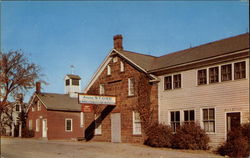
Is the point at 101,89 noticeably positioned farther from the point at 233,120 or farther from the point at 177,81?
the point at 233,120

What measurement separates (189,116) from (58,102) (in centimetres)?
2644

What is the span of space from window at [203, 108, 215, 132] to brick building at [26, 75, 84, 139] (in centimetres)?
2555

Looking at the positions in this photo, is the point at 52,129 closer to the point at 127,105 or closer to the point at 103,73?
the point at 103,73

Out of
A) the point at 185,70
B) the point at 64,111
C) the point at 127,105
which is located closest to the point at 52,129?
the point at 64,111

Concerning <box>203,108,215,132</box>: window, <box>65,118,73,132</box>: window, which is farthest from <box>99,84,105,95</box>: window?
<box>65,118,73,132</box>: window

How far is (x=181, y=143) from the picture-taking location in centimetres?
2138

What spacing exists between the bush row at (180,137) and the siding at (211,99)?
724 millimetres

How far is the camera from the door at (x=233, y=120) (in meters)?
19.6

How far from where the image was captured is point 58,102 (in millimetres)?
45438

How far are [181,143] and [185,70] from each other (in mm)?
5060

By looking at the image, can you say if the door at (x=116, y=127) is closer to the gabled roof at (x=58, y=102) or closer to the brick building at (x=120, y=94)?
the brick building at (x=120, y=94)

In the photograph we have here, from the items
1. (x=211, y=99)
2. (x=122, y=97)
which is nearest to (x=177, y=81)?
(x=211, y=99)

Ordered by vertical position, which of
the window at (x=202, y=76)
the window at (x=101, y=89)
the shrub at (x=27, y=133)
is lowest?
the shrub at (x=27, y=133)

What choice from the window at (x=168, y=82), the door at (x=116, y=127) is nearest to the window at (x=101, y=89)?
the door at (x=116, y=127)
